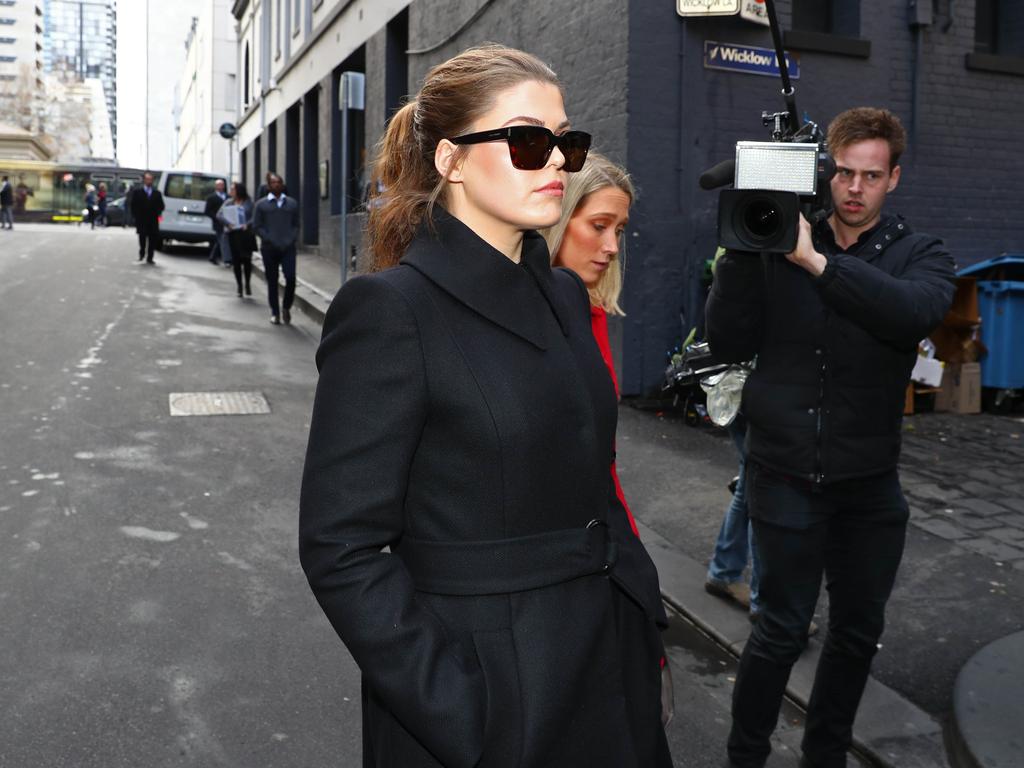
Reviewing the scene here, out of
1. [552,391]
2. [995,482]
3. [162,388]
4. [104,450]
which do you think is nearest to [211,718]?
[552,391]

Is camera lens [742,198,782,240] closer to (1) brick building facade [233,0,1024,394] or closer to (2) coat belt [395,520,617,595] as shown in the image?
(2) coat belt [395,520,617,595]

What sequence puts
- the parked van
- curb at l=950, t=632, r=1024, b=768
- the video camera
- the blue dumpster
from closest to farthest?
1. the video camera
2. curb at l=950, t=632, r=1024, b=768
3. the blue dumpster
4. the parked van

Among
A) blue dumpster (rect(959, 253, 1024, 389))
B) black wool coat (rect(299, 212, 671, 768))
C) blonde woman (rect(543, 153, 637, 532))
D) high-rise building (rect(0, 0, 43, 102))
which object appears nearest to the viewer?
black wool coat (rect(299, 212, 671, 768))

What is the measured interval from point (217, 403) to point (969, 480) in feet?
19.8

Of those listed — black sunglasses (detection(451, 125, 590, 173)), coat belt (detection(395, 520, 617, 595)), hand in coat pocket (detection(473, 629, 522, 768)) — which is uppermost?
black sunglasses (detection(451, 125, 590, 173))

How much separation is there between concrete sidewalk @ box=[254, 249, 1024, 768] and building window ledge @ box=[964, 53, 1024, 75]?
5.13 m

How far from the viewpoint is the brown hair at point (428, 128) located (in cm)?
187

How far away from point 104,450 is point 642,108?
5156 millimetres

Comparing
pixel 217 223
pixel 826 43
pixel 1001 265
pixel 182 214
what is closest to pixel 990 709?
pixel 1001 265

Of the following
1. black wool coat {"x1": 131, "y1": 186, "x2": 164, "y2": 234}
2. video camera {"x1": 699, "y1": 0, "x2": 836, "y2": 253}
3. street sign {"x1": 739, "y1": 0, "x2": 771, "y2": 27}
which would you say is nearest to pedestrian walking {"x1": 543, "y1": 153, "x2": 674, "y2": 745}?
video camera {"x1": 699, "y1": 0, "x2": 836, "y2": 253}

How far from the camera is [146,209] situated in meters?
22.2

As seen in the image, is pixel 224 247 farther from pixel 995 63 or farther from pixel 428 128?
pixel 428 128

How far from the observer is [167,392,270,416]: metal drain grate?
8.88 metres

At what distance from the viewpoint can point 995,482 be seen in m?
7.12
